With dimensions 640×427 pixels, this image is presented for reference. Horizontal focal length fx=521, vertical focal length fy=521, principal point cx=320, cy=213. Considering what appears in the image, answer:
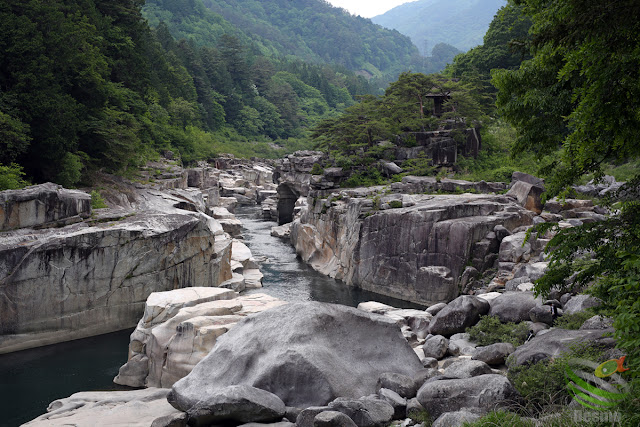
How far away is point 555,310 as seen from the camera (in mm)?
14922

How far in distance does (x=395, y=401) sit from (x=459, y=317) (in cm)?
642

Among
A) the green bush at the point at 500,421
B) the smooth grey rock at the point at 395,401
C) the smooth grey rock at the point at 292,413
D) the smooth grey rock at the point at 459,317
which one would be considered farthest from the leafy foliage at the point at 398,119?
the green bush at the point at 500,421

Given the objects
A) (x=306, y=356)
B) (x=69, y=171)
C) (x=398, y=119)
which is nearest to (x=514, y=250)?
(x=306, y=356)

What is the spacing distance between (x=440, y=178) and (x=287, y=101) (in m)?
78.3

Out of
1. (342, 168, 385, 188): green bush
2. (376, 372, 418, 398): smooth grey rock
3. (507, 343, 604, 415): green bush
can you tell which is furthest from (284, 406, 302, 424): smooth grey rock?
(342, 168, 385, 188): green bush

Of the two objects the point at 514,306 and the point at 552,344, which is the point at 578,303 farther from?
the point at 552,344

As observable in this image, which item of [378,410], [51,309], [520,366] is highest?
[520,366]

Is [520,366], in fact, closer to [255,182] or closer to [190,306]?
[190,306]

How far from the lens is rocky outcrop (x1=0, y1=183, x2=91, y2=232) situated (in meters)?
23.0

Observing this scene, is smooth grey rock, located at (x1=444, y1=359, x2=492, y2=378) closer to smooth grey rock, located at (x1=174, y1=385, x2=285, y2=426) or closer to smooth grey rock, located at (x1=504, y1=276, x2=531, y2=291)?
smooth grey rock, located at (x1=174, y1=385, x2=285, y2=426)

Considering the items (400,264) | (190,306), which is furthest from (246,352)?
(400,264)

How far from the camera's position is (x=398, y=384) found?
464 inches

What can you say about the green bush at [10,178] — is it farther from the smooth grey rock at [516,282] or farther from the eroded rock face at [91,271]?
the smooth grey rock at [516,282]

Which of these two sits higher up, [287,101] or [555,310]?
[287,101]
